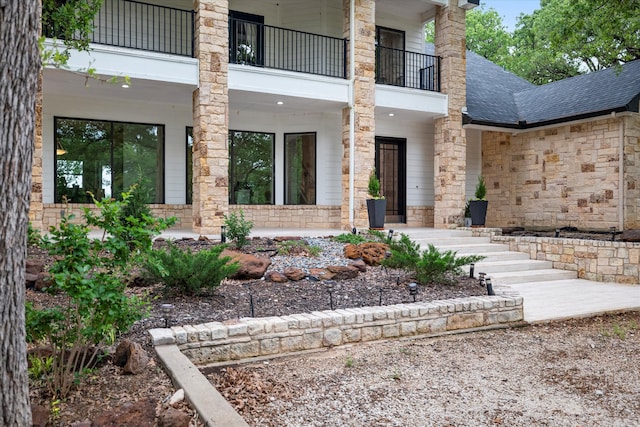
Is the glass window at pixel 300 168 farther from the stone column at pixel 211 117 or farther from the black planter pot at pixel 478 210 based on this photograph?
the black planter pot at pixel 478 210

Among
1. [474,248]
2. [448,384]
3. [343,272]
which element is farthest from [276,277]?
[474,248]

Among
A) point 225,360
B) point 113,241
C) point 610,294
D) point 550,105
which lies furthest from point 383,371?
point 550,105

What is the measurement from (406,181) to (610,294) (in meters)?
7.15

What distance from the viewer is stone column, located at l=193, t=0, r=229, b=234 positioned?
966 centimetres

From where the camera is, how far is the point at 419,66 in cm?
1392

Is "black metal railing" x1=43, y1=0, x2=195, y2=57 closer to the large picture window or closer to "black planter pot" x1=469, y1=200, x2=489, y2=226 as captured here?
the large picture window

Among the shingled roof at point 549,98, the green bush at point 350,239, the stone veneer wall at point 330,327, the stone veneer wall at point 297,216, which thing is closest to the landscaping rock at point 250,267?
the stone veneer wall at point 330,327

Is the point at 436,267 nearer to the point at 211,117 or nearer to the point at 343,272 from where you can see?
the point at 343,272

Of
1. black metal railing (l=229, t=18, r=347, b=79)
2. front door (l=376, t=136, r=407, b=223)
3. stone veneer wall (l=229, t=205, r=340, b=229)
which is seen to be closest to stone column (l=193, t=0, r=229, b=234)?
black metal railing (l=229, t=18, r=347, b=79)

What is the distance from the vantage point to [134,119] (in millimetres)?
11328

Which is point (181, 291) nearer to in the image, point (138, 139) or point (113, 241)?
point (113, 241)

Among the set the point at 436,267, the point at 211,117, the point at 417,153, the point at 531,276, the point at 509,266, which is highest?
the point at 211,117

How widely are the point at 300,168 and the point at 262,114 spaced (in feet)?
5.82

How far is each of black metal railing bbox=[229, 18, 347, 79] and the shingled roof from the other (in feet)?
13.1
